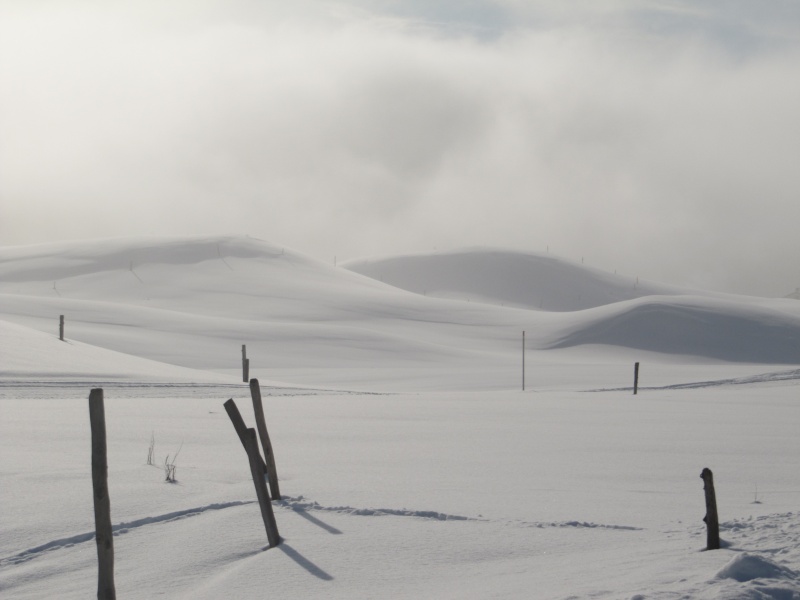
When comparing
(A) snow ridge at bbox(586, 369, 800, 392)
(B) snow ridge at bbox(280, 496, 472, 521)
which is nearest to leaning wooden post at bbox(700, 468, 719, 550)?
(B) snow ridge at bbox(280, 496, 472, 521)

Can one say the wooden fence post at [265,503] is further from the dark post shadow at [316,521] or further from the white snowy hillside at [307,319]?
the white snowy hillside at [307,319]

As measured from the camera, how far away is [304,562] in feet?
21.5

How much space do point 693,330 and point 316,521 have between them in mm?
69373

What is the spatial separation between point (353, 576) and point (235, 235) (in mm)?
106491

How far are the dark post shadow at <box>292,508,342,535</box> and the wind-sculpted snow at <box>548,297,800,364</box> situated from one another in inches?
2464

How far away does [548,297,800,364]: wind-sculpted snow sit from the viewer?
226 feet

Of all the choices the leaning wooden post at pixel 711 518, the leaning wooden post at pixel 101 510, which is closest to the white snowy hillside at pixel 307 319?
the leaning wooden post at pixel 711 518

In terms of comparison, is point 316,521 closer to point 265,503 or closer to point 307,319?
point 265,503

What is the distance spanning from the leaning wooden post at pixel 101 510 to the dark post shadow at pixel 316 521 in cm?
214

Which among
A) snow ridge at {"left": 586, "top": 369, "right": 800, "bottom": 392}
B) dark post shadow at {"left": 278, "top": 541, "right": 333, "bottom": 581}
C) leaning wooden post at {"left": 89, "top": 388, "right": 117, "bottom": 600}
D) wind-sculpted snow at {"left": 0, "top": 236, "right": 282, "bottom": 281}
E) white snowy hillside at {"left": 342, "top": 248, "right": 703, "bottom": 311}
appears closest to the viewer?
leaning wooden post at {"left": 89, "top": 388, "right": 117, "bottom": 600}

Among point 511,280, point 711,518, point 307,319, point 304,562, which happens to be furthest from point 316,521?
point 511,280

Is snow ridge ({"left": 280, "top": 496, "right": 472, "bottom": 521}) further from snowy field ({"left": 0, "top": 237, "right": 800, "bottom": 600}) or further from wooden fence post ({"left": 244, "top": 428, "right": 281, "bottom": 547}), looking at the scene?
wooden fence post ({"left": 244, "top": 428, "right": 281, "bottom": 547})

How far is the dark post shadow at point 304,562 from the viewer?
625cm

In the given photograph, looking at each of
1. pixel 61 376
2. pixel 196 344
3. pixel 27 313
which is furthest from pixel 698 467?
pixel 27 313
